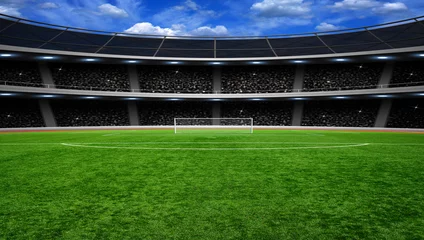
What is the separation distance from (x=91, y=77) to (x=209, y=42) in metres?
17.3

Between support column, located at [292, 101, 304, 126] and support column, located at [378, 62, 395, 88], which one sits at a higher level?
support column, located at [378, 62, 395, 88]

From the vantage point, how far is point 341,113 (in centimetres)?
3478

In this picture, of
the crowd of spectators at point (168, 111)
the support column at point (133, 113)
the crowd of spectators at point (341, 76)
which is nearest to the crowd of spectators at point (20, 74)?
the support column at point (133, 113)

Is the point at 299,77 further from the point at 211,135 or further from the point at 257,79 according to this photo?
the point at 211,135

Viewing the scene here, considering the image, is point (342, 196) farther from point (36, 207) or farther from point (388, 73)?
point (388, 73)

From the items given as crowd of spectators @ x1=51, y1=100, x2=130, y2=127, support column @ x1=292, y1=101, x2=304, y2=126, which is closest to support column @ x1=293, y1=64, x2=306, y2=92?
support column @ x1=292, y1=101, x2=304, y2=126

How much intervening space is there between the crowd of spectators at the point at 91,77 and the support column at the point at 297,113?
22.0 metres

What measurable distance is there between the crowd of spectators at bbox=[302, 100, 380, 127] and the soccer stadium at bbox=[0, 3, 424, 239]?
15 cm

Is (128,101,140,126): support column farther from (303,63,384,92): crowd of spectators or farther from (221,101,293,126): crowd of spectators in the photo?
(303,63,384,92): crowd of spectators

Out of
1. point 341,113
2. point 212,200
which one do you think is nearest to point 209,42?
point 341,113

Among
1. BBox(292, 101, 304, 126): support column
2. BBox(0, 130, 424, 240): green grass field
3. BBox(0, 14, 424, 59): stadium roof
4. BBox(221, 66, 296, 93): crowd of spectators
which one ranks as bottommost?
BBox(292, 101, 304, 126): support column

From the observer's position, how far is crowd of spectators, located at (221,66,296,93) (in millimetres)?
37094

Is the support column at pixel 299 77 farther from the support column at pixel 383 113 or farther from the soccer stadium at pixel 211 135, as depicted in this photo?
the support column at pixel 383 113

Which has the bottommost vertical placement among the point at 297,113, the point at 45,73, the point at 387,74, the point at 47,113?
the point at 297,113
